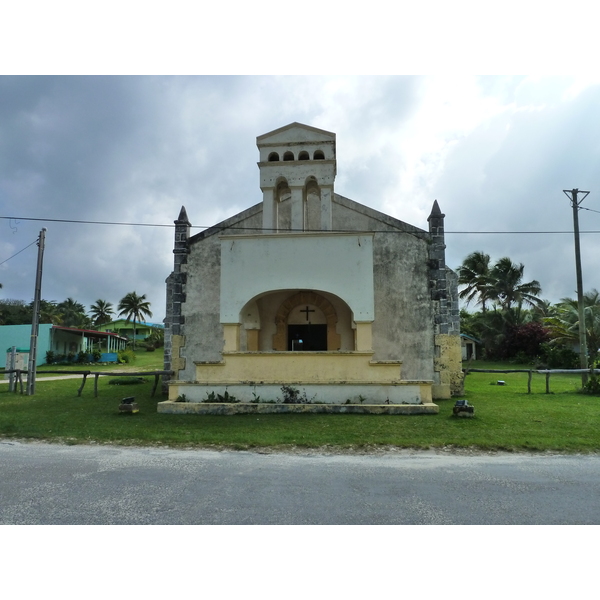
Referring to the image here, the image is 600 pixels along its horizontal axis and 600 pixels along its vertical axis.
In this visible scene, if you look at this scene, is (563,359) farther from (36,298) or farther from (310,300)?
(36,298)

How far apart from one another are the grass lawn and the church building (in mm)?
999

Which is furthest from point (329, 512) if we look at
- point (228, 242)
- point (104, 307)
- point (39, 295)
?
point (104, 307)

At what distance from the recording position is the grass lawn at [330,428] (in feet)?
26.5

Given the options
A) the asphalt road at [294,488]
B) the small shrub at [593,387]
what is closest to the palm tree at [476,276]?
the small shrub at [593,387]

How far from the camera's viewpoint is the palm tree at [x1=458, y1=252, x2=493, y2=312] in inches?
1642

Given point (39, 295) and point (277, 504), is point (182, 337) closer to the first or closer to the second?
point (39, 295)

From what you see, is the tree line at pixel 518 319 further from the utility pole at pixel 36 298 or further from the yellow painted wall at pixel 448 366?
the utility pole at pixel 36 298

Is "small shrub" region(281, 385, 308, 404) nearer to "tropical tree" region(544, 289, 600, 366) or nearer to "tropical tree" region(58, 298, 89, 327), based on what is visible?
"tropical tree" region(544, 289, 600, 366)

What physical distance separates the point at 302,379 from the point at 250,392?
4.18 ft

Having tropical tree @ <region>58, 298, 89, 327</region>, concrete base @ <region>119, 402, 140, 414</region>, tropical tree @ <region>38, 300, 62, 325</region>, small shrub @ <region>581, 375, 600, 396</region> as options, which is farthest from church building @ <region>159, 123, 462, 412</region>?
tropical tree @ <region>58, 298, 89, 327</region>

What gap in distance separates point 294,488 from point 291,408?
215 inches

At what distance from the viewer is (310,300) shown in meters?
14.5

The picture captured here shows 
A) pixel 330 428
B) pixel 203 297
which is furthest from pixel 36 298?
pixel 330 428

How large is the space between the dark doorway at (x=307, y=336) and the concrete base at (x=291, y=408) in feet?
13.0
